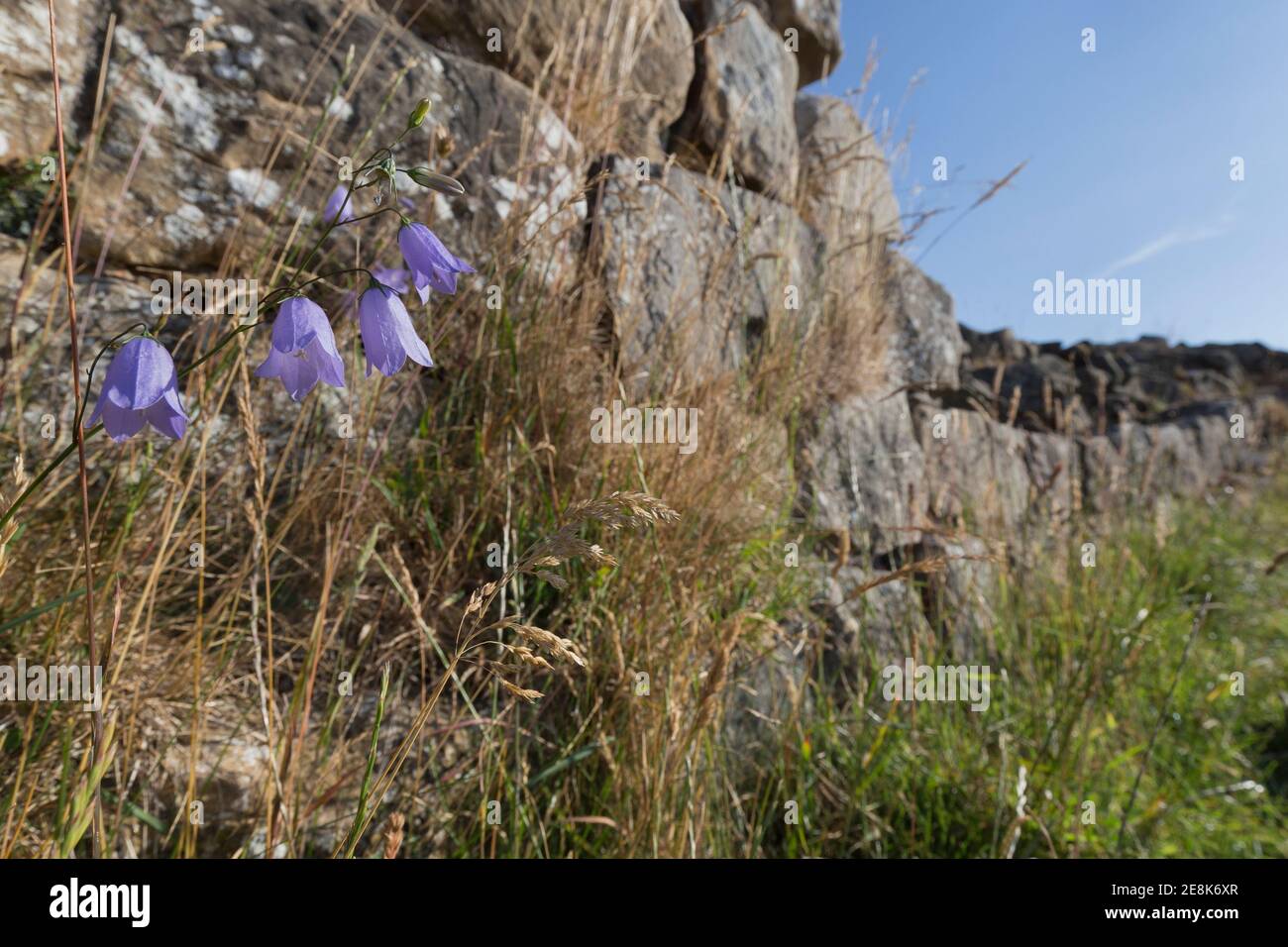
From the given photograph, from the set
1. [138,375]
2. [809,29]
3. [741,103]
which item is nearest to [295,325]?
[138,375]

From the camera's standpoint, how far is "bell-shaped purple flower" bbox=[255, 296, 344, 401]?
2.29 ft

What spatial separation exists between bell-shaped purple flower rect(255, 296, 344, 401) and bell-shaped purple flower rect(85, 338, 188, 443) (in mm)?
84

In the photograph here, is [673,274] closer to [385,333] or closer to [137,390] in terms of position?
[385,333]

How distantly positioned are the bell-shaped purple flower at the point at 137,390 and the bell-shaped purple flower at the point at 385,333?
7.0 inches

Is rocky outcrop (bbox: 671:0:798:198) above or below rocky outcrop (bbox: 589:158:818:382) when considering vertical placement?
above

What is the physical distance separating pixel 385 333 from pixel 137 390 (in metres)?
0.23

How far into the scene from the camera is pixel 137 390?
0.64m

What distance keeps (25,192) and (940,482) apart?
350cm

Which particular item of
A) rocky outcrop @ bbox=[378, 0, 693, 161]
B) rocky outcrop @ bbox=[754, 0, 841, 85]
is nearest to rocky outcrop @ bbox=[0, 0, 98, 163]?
rocky outcrop @ bbox=[378, 0, 693, 161]

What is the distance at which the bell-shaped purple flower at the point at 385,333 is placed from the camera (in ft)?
2.43

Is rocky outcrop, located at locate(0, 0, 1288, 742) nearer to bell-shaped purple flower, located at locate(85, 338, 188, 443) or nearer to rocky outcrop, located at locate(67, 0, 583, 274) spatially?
rocky outcrop, located at locate(67, 0, 583, 274)

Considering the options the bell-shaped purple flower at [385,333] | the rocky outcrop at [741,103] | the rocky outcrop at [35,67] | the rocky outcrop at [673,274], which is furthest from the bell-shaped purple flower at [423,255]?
the rocky outcrop at [741,103]
